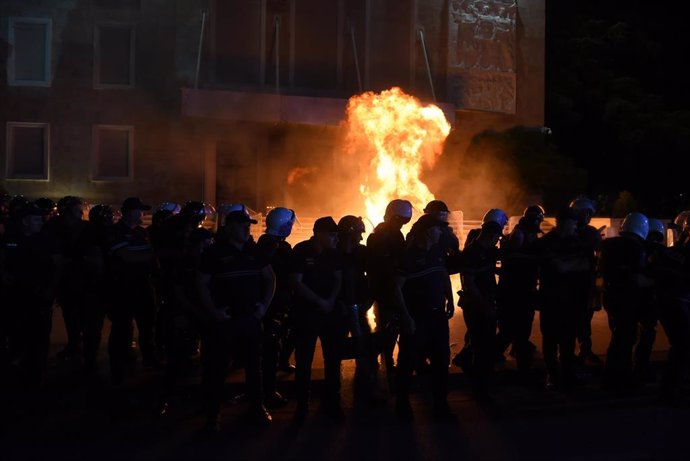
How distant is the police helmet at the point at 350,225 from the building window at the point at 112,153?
→ 14.7m

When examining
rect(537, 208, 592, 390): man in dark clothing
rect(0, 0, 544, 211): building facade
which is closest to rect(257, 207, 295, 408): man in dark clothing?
rect(537, 208, 592, 390): man in dark clothing

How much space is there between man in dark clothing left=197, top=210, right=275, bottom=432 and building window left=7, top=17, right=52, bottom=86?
53.3ft

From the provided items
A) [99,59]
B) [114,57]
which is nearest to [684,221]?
[114,57]

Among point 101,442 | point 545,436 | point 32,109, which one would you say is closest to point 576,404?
point 545,436

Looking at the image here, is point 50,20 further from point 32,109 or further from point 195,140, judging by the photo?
point 195,140

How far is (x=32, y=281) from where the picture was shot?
750 cm

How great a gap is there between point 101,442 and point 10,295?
7.58ft

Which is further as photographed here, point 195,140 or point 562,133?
point 562,133

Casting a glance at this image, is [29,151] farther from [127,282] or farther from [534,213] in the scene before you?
[534,213]

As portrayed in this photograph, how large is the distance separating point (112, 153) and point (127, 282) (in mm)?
14339

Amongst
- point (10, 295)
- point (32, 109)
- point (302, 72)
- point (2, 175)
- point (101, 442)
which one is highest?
point (302, 72)

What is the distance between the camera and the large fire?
17.1 meters

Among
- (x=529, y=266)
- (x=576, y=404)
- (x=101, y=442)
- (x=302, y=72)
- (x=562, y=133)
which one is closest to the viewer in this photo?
(x=101, y=442)

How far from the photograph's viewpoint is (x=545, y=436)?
6.42 metres
